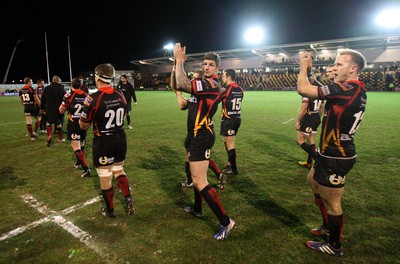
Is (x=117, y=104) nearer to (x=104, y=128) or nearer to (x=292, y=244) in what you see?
(x=104, y=128)

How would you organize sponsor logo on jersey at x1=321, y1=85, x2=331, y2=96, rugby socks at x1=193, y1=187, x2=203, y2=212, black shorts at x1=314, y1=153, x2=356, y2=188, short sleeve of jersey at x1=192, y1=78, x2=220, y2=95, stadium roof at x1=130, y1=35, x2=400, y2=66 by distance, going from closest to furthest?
sponsor logo on jersey at x1=321, y1=85, x2=331, y2=96 → black shorts at x1=314, y1=153, x2=356, y2=188 → short sleeve of jersey at x1=192, y1=78, x2=220, y2=95 → rugby socks at x1=193, y1=187, x2=203, y2=212 → stadium roof at x1=130, y1=35, x2=400, y2=66

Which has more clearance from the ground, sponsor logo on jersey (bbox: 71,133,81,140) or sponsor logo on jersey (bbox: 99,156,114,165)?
sponsor logo on jersey (bbox: 99,156,114,165)

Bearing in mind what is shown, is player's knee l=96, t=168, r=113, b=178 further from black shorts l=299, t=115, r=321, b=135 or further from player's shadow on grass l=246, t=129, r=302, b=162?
player's shadow on grass l=246, t=129, r=302, b=162

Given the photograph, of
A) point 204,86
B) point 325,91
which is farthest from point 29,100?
point 325,91

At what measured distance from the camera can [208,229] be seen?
3.98 metres

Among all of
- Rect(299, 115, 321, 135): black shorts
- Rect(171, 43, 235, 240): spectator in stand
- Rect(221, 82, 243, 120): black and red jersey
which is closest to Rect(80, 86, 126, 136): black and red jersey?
Rect(171, 43, 235, 240): spectator in stand

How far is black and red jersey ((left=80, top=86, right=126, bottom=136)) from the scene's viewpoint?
386 centimetres

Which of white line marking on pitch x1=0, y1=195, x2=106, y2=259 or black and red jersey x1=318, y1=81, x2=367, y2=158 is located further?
white line marking on pitch x1=0, y1=195, x2=106, y2=259

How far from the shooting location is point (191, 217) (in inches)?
171

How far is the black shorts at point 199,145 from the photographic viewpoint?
3.74 meters

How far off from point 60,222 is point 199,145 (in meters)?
2.53

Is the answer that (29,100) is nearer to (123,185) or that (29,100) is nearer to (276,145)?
(123,185)

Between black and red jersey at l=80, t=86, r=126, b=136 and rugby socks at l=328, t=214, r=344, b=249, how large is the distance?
3.22m

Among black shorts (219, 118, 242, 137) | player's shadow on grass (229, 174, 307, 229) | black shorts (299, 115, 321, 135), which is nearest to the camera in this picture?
player's shadow on grass (229, 174, 307, 229)
